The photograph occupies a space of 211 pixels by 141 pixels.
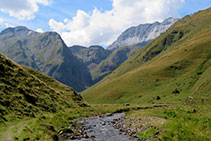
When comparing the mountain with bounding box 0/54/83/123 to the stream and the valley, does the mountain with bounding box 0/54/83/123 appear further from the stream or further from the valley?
the stream

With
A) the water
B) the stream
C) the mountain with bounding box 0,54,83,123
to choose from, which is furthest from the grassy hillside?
the water

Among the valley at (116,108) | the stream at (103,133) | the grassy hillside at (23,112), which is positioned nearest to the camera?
the valley at (116,108)

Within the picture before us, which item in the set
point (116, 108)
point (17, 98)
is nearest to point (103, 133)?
point (17, 98)

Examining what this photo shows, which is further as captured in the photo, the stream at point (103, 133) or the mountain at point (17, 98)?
the mountain at point (17, 98)

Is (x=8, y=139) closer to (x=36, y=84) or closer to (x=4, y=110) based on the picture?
(x=4, y=110)

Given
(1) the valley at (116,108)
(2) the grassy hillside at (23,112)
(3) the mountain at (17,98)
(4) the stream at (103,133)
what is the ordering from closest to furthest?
(1) the valley at (116,108) < (2) the grassy hillside at (23,112) < (4) the stream at (103,133) < (3) the mountain at (17,98)

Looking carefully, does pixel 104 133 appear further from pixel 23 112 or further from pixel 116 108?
pixel 116 108

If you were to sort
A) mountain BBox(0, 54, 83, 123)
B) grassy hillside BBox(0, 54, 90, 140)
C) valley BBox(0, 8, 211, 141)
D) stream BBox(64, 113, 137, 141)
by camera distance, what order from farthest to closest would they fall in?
mountain BBox(0, 54, 83, 123), stream BBox(64, 113, 137, 141), grassy hillside BBox(0, 54, 90, 140), valley BBox(0, 8, 211, 141)

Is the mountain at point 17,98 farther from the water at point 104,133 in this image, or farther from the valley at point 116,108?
the water at point 104,133

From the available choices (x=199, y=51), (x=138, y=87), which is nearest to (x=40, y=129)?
(x=138, y=87)

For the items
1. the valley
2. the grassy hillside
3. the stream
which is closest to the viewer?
the valley

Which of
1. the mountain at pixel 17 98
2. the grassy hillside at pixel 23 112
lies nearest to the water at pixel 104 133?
the grassy hillside at pixel 23 112

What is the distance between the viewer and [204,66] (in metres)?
128

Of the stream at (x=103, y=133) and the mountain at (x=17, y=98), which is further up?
the mountain at (x=17, y=98)
